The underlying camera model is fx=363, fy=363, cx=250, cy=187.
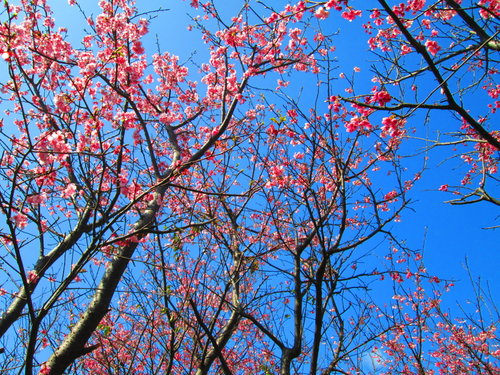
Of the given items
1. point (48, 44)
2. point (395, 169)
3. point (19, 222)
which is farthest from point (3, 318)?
point (395, 169)

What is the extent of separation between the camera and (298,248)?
3.95 metres

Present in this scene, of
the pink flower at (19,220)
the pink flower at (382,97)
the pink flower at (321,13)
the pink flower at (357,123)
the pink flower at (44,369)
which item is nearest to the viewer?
the pink flower at (382,97)

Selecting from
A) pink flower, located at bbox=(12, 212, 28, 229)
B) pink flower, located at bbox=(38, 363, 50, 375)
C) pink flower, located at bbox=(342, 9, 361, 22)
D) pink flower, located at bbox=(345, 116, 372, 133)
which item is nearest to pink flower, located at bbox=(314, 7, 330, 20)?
pink flower, located at bbox=(342, 9, 361, 22)

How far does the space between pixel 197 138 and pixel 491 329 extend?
661 cm

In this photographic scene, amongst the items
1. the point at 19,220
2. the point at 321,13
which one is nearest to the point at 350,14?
the point at 321,13

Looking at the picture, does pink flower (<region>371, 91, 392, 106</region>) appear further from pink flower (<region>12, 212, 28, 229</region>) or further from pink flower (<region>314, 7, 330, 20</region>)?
pink flower (<region>12, 212, 28, 229</region>)

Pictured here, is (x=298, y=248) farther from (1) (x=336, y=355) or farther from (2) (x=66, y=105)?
(2) (x=66, y=105)

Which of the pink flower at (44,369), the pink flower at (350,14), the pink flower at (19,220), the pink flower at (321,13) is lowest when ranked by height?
the pink flower at (44,369)

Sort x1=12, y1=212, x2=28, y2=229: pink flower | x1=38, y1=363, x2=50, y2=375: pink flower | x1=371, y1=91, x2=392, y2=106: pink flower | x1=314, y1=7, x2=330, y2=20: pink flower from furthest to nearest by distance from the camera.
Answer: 1. x1=314, y1=7, x2=330, y2=20: pink flower
2. x1=38, y1=363, x2=50, y2=375: pink flower
3. x1=12, y1=212, x2=28, y2=229: pink flower
4. x1=371, y1=91, x2=392, y2=106: pink flower

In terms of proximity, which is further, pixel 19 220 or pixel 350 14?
pixel 350 14

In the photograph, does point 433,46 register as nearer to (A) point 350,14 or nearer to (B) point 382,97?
(A) point 350,14

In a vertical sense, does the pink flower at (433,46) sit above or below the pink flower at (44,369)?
above

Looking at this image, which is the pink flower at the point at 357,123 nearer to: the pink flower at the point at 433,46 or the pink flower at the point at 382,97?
the pink flower at the point at 382,97

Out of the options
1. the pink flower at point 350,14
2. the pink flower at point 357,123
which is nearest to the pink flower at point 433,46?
the pink flower at point 350,14
